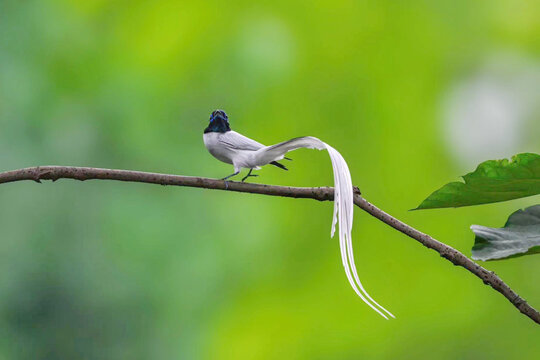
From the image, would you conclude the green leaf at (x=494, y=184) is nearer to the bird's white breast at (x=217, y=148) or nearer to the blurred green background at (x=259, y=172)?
the bird's white breast at (x=217, y=148)

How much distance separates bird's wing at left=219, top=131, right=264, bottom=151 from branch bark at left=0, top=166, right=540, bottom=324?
0.21 metres

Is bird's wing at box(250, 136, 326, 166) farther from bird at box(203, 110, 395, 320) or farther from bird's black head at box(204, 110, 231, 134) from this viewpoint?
bird's black head at box(204, 110, 231, 134)

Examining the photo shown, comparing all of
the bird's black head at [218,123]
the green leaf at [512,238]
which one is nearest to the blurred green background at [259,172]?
the bird's black head at [218,123]

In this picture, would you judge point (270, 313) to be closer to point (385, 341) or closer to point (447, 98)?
point (385, 341)

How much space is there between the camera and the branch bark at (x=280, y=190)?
0.46m

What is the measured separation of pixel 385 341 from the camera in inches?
80.0

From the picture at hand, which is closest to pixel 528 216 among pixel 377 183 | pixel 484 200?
pixel 484 200

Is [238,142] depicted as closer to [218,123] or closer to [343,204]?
[218,123]

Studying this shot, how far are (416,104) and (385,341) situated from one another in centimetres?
72

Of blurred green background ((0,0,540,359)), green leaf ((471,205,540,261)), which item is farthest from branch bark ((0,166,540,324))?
blurred green background ((0,0,540,359))

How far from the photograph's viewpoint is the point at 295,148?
522mm

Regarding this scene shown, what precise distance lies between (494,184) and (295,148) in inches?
5.7

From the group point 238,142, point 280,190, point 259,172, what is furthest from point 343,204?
point 259,172

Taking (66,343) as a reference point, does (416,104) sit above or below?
above
